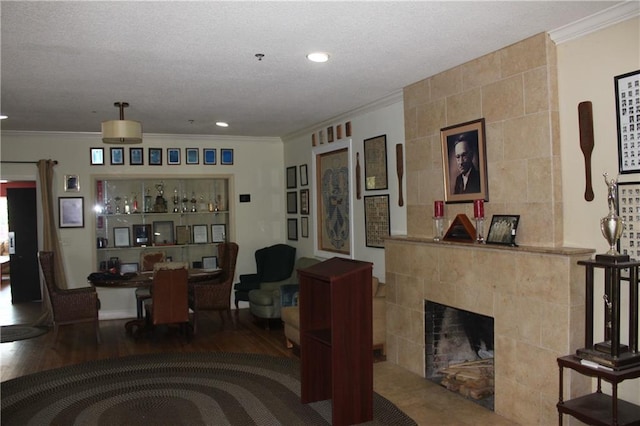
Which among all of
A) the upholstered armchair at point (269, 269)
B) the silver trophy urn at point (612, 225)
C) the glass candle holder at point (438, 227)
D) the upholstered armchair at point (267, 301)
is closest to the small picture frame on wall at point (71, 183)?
the upholstered armchair at point (269, 269)

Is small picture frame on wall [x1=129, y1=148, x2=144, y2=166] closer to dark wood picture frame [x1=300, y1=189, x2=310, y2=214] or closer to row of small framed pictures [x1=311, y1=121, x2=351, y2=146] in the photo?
dark wood picture frame [x1=300, y1=189, x2=310, y2=214]

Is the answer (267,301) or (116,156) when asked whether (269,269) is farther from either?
(116,156)

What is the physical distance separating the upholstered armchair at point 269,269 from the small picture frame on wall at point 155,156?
202 centimetres

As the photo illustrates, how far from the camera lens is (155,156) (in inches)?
304

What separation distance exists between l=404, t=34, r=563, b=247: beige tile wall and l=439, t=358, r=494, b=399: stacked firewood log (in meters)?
1.19

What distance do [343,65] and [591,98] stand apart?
178 cm

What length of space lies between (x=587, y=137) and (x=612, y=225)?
2.14ft

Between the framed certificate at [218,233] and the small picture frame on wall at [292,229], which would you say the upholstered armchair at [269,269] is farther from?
the framed certificate at [218,233]

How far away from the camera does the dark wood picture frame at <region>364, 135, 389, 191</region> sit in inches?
215

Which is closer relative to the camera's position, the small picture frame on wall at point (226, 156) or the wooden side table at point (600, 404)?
the wooden side table at point (600, 404)

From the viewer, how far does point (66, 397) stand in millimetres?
4383

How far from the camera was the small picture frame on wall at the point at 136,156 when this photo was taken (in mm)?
7613

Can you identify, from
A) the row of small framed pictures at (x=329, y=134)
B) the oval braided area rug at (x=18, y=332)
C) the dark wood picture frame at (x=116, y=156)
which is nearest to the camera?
the row of small framed pictures at (x=329, y=134)

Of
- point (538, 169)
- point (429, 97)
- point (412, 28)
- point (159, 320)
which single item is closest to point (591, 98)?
point (538, 169)
